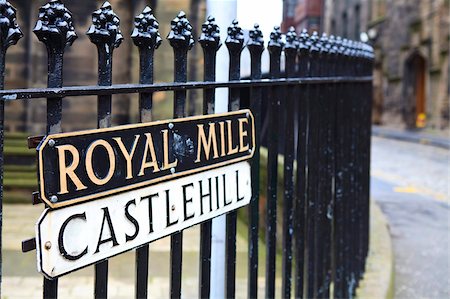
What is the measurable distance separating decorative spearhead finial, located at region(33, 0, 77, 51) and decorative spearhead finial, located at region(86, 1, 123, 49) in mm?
88

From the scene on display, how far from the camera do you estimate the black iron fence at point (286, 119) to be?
1491 millimetres

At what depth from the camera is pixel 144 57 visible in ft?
5.53

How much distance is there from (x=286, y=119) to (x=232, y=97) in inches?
20.2

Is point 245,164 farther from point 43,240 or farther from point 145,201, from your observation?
point 43,240

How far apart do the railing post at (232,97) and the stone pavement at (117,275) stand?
5.48 ft

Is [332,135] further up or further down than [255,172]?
further up

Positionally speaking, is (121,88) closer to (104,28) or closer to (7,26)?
(104,28)

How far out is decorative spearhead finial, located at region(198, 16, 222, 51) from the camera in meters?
1.92

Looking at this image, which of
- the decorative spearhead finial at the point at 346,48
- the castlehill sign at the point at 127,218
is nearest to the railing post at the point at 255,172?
the castlehill sign at the point at 127,218

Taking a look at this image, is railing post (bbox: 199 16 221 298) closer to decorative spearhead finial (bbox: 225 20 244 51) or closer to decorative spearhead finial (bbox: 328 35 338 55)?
decorative spearhead finial (bbox: 225 20 244 51)

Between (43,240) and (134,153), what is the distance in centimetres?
37

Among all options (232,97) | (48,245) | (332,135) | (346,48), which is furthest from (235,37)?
(346,48)

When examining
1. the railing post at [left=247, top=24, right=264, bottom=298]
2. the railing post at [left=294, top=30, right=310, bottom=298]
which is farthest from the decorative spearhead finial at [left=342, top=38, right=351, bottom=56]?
the railing post at [left=247, top=24, right=264, bottom=298]

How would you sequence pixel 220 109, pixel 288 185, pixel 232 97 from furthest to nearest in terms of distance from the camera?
1. pixel 220 109
2. pixel 288 185
3. pixel 232 97
